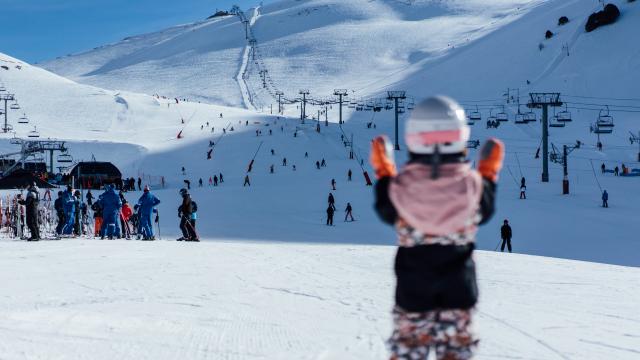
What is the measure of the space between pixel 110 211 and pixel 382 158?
13234mm

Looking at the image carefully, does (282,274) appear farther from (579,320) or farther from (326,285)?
(579,320)

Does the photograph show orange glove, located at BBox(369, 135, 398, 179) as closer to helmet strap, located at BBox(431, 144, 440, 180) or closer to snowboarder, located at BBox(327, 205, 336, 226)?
helmet strap, located at BBox(431, 144, 440, 180)

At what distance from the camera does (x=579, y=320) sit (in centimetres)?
638

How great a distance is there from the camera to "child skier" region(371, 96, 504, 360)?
9.77 ft

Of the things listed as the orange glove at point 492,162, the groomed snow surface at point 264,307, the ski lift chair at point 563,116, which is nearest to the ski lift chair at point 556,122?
the ski lift chair at point 563,116

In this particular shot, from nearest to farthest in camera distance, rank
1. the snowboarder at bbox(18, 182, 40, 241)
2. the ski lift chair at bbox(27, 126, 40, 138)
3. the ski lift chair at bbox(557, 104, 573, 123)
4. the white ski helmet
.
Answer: the white ski helmet → the snowboarder at bbox(18, 182, 40, 241) → the ski lift chair at bbox(27, 126, 40, 138) → the ski lift chair at bbox(557, 104, 573, 123)

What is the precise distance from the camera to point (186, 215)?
1482 cm

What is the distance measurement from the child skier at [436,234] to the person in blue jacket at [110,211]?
512 inches

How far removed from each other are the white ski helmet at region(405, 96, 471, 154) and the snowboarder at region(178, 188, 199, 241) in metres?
11.8

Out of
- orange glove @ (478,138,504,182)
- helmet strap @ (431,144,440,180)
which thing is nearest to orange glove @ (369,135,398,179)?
helmet strap @ (431,144,440,180)

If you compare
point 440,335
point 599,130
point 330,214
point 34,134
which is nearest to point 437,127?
point 440,335

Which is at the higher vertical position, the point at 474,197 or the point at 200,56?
the point at 200,56

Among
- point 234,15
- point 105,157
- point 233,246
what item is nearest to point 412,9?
point 234,15

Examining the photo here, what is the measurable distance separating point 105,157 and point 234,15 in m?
140
